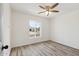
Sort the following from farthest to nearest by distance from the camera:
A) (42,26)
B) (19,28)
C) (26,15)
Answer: (42,26) → (26,15) → (19,28)

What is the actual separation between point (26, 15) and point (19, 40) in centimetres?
178

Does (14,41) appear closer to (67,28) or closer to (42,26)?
(42,26)

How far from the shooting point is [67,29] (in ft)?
15.3

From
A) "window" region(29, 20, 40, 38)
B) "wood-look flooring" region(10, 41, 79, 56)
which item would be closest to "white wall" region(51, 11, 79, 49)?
"wood-look flooring" region(10, 41, 79, 56)

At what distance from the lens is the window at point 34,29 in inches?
214

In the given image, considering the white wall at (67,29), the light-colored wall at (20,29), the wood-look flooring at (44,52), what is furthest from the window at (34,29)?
the wood-look flooring at (44,52)

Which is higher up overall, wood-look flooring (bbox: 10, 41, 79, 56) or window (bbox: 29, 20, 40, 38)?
window (bbox: 29, 20, 40, 38)

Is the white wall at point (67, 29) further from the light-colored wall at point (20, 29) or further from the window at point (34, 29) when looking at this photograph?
the light-colored wall at point (20, 29)

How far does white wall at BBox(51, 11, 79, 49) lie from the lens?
161 inches

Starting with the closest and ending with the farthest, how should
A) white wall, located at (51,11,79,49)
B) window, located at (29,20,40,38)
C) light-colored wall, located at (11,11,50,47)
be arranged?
white wall, located at (51,11,79,49) → light-colored wall, located at (11,11,50,47) → window, located at (29,20,40,38)

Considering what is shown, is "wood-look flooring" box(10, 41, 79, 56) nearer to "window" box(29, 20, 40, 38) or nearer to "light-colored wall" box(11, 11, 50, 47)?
"light-colored wall" box(11, 11, 50, 47)

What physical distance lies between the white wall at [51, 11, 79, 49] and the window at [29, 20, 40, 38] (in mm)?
1521

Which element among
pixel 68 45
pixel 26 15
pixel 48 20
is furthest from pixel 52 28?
pixel 26 15

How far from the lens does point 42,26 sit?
618cm
